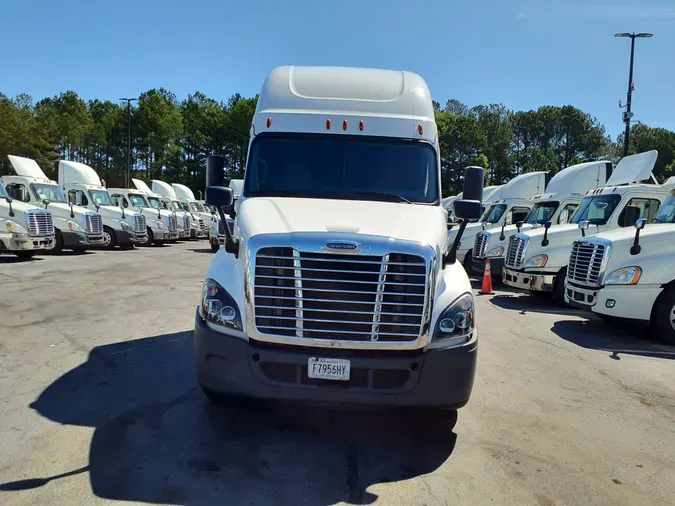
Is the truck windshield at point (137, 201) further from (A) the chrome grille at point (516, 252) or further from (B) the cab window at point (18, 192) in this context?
(A) the chrome grille at point (516, 252)

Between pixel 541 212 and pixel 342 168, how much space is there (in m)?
10.4

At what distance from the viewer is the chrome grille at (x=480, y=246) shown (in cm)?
1491

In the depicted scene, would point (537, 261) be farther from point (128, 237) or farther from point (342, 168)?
point (128, 237)

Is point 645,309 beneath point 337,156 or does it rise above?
beneath

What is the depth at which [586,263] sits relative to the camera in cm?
890

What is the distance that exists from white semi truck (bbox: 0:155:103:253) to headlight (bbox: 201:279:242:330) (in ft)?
51.7

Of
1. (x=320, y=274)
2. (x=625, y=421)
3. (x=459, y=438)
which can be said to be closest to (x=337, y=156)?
(x=320, y=274)

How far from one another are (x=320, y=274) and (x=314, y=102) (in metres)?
2.58

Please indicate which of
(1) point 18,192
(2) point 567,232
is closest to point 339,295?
(2) point 567,232

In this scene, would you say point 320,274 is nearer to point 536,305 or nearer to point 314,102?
point 314,102

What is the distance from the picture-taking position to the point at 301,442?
421 centimetres

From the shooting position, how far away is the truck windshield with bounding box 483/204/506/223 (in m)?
16.9

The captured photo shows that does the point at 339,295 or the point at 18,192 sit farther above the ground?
the point at 18,192

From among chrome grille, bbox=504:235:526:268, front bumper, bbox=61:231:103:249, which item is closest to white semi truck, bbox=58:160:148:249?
front bumper, bbox=61:231:103:249
